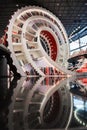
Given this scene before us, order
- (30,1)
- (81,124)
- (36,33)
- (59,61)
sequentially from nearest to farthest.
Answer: (81,124) → (36,33) → (59,61) → (30,1)

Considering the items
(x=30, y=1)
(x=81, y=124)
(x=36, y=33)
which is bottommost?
(x=81, y=124)

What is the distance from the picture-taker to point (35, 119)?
2.76 metres

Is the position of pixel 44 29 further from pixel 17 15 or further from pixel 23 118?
pixel 23 118

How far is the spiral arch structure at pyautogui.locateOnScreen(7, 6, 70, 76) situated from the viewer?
65.6 feet

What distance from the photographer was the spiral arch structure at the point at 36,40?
20.0 metres

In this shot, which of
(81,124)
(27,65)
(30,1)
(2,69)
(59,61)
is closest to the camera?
(81,124)

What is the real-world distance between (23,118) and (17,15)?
18562mm

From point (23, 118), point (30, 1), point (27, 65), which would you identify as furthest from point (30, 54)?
point (23, 118)

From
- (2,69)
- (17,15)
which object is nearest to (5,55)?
(2,69)

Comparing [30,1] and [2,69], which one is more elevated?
[30,1]

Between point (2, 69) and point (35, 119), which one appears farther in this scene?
point (2, 69)

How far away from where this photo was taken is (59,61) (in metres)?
24.0

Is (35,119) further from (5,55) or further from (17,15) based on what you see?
(17,15)

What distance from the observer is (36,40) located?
22312mm
